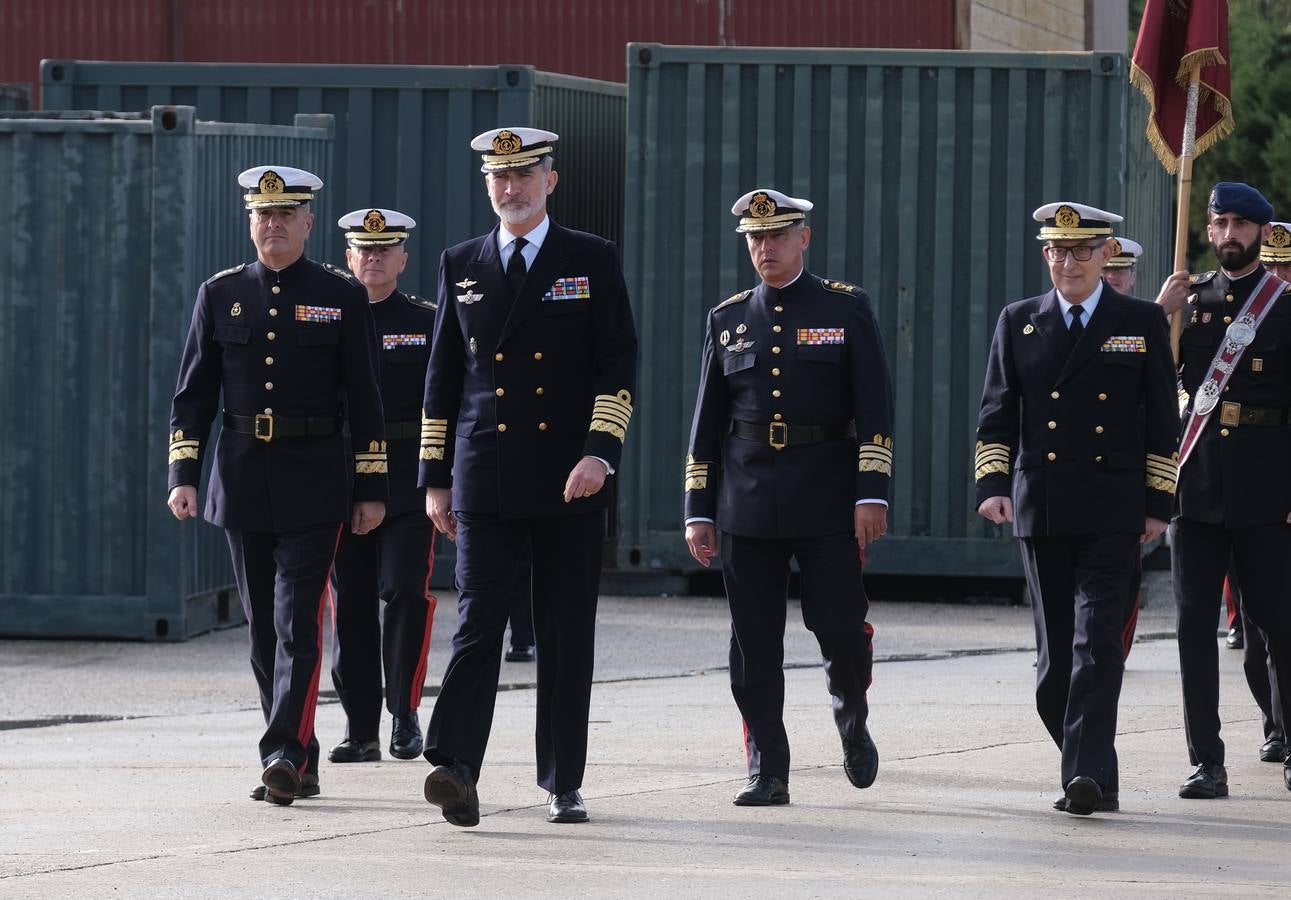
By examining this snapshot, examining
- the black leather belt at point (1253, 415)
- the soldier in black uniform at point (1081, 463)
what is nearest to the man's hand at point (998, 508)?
the soldier in black uniform at point (1081, 463)

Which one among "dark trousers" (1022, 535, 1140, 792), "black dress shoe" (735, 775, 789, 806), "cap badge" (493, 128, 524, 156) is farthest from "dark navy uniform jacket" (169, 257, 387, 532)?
"dark trousers" (1022, 535, 1140, 792)

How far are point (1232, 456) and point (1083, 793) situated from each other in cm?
137

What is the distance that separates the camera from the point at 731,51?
13.5 meters

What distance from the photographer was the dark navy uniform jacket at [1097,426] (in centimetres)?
711

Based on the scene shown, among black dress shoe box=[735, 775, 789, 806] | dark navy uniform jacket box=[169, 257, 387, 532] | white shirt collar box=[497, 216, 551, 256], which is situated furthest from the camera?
Answer: dark navy uniform jacket box=[169, 257, 387, 532]

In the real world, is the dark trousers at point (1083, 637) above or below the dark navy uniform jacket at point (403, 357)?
below

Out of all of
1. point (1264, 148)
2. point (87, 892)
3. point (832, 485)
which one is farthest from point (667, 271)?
point (1264, 148)

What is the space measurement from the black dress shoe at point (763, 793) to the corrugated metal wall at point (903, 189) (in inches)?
258

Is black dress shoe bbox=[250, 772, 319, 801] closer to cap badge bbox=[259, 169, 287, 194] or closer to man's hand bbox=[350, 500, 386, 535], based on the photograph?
man's hand bbox=[350, 500, 386, 535]

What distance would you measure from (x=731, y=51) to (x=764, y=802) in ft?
23.8

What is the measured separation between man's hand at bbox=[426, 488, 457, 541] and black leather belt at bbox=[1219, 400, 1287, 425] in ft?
8.48

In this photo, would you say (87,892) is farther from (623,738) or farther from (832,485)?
(623,738)

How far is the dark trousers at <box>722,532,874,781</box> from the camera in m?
7.21

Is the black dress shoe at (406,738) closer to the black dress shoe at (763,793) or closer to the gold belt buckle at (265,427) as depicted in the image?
the gold belt buckle at (265,427)
